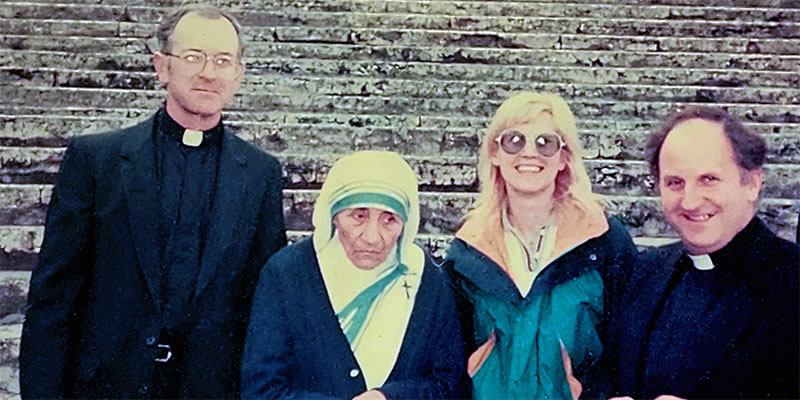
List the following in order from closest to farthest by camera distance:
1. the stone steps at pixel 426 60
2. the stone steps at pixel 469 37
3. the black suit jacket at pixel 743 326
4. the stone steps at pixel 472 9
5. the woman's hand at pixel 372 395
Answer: the black suit jacket at pixel 743 326 < the woman's hand at pixel 372 395 < the stone steps at pixel 426 60 < the stone steps at pixel 469 37 < the stone steps at pixel 472 9

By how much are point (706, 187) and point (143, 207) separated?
124cm

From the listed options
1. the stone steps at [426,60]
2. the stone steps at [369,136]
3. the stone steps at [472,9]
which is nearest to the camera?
the stone steps at [369,136]

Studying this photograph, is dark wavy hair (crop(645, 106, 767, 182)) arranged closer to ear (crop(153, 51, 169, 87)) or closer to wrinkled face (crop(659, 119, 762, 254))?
wrinkled face (crop(659, 119, 762, 254))

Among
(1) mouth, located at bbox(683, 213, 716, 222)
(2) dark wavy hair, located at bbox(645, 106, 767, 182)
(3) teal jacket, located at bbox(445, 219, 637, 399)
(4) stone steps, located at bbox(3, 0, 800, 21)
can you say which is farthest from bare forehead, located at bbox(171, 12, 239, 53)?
(4) stone steps, located at bbox(3, 0, 800, 21)

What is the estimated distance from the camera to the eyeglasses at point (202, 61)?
6.65ft

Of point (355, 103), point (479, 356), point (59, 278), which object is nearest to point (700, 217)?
point (479, 356)

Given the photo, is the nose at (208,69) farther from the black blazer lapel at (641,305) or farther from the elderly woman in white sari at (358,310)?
the black blazer lapel at (641,305)

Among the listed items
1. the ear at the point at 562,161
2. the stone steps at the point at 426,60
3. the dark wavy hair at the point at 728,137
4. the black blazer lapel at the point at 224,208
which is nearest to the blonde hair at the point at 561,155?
the ear at the point at 562,161

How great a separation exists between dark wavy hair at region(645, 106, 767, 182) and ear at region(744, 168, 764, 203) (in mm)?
11

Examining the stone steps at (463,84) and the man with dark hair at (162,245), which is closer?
the man with dark hair at (162,245)

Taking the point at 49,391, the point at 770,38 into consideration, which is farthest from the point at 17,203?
the point at 770,38

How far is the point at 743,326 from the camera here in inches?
74.8

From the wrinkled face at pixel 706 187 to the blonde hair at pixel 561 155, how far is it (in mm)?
201

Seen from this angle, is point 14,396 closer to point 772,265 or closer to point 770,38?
point 772,265
